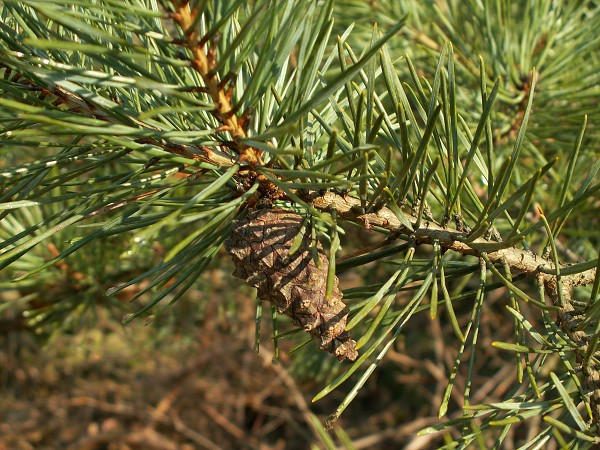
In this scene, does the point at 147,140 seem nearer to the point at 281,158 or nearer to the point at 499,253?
the point at 281,158

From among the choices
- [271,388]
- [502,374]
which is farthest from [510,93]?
[271,388]

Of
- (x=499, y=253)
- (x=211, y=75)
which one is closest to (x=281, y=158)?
(x=211, y=75)

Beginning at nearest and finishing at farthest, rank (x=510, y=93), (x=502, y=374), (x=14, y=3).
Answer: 1. (x=14, y=3)
2. (x=510, y=93)
3. (x=502, y=374)

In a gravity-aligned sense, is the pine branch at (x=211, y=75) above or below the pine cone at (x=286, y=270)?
above

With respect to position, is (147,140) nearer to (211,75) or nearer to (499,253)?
(211,75)

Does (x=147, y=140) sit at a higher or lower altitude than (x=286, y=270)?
higher

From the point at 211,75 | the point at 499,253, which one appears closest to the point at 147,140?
the point at 211,75

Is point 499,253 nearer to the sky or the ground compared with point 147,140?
nearer to the ground

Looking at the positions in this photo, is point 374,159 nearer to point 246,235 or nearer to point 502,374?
point 246,235
